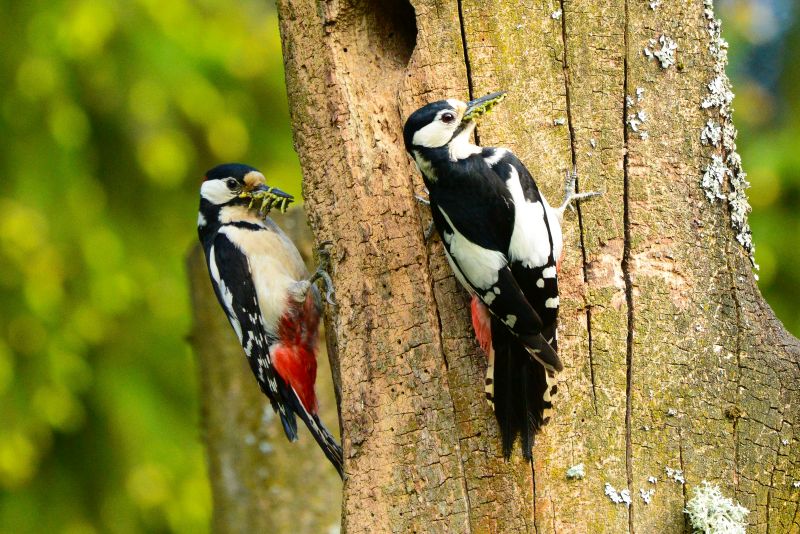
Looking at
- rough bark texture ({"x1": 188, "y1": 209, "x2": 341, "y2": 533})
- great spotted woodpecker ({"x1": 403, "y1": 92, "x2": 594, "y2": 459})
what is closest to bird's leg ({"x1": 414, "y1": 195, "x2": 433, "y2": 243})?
great spotted woodpecker ({"x1": 403, "y1": 92, "x2": 594, "y2": 459})

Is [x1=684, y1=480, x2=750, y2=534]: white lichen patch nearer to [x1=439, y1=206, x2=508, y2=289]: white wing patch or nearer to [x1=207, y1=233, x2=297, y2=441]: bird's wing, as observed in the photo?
[x1=439, y1=206, x2=508, y2=289]: white wing patch

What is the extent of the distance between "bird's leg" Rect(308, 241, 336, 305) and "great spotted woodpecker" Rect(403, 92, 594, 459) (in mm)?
527

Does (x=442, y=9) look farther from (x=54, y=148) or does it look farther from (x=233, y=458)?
(x=54, y=148)

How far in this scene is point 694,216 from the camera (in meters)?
3.02

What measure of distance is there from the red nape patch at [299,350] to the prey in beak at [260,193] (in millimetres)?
441

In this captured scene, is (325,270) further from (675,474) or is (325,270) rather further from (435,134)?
(675,474)

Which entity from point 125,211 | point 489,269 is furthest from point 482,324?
point 125,211

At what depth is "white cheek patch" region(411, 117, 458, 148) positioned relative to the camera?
286 centimetres

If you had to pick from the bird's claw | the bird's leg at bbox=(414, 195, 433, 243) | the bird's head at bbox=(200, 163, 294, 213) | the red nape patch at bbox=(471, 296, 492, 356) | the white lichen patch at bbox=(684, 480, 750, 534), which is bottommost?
the white lichen patch at bbox=(684, 480, 750, 534)

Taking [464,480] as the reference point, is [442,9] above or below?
above

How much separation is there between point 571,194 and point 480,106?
383 millimetres

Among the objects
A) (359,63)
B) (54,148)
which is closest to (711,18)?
(359,63)

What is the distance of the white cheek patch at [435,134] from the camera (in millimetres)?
2855

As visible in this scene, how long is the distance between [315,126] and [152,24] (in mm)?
3112
